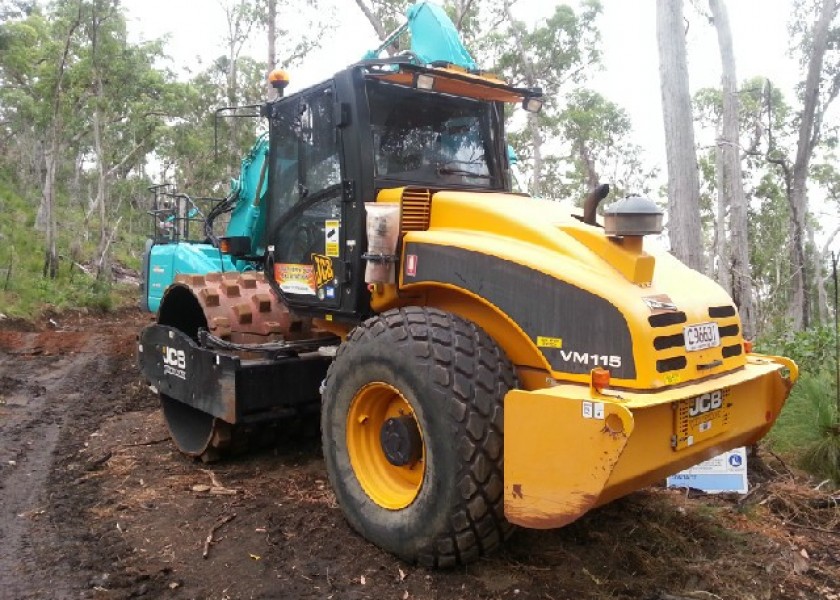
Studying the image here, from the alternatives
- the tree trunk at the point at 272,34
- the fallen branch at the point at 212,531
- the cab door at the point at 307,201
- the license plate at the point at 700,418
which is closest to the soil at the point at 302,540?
the fallen branch at the point at 212,531

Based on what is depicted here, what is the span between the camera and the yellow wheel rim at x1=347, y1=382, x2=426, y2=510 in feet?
11.8

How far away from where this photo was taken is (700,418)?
3141 mm

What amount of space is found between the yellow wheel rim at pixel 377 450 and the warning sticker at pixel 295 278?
1.11 metres

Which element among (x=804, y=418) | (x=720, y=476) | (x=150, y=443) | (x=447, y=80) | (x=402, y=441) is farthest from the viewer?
(x=150, y=443)

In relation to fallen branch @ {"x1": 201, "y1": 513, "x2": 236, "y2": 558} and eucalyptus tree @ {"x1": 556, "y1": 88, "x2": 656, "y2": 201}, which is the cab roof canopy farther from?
eucalyptus tree @ {"x1": 556, "y1": 88, "x2": 656, "y2": 201}

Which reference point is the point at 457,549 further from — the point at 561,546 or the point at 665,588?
the point at 665,588

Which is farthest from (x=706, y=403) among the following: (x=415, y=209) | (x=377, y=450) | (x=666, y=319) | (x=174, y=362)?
(x=174, y=362)

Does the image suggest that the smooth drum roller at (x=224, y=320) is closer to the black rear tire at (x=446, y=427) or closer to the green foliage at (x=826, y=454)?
the black rear tire at (x=446, y=427)

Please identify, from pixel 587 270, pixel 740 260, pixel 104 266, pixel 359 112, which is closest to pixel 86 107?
pixel 104 266

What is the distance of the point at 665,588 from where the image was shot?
3141 mm

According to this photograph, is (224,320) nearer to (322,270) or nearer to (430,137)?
(322,270)

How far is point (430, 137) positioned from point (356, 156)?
0.59 m

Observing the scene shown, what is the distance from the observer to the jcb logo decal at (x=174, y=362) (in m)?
5.00

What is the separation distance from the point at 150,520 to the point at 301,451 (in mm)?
1411
